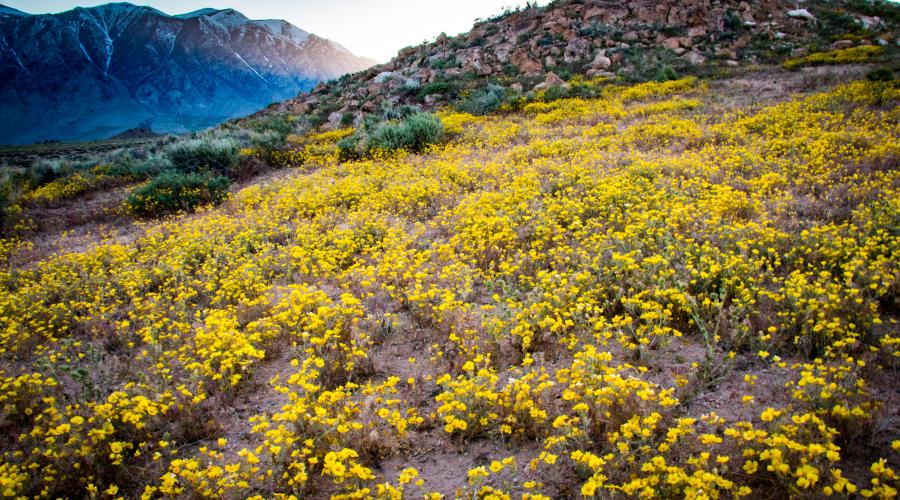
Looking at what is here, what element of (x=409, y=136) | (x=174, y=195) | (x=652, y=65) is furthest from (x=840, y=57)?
(x=174, y=195)

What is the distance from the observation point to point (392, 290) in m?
5.97

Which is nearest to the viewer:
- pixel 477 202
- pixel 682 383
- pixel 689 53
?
pixel 682 383

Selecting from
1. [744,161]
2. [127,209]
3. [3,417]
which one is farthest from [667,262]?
[127,209]

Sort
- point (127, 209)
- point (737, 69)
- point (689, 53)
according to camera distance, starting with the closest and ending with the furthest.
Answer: point (127, 209), point (737, 69), point (689, 53)

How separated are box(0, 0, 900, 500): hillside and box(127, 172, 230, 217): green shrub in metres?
0.10

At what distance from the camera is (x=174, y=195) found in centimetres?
1223

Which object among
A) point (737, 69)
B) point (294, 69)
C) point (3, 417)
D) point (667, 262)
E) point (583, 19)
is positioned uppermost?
point (294, 69)

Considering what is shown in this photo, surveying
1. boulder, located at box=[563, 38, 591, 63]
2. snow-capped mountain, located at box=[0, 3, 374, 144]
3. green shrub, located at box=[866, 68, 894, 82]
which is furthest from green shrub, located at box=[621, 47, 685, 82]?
snow-capped mountain, located at box=[0, 3, 374, 144]

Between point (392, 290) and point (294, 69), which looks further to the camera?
point (294, 69)

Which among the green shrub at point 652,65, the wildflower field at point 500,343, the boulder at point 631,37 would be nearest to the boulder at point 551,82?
the green shrub at point 652,65

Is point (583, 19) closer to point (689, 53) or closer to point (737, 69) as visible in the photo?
point (689, 53)

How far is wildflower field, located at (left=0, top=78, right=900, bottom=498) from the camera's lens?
3.12m

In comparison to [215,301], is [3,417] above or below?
below

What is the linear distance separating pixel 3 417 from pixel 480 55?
94.4 ft
